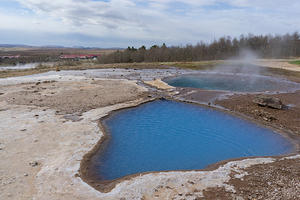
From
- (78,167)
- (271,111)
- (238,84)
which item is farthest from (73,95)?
→ (238,84)

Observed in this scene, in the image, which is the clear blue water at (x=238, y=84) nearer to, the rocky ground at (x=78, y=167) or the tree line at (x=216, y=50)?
the rocky ground at (x=78, y=167)

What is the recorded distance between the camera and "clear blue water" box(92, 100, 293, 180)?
7.42m

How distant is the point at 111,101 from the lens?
14.4 m

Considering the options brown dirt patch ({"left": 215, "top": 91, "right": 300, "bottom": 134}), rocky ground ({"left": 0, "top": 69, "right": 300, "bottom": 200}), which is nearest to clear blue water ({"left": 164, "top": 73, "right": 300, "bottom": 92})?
brown dirt patch ({"left": 215, "top": 91, "right": 300, "bottom": 134})

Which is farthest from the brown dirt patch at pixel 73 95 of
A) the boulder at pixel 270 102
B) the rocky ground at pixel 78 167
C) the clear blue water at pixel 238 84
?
the boulder at pixel 270 102

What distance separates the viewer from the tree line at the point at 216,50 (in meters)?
45.2

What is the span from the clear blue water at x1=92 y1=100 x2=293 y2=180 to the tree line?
33.5m

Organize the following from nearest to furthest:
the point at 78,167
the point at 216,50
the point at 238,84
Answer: the point at 78,167 < the point at 238,84 < the point at 216,50

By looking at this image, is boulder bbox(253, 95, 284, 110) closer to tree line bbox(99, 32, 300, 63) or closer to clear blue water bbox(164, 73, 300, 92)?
clear blue water bbox(164, 73, 300, 92)

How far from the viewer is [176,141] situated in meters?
9.34

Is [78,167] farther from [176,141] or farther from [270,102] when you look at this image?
[270,102]

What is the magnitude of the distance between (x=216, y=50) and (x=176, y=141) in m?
43.9

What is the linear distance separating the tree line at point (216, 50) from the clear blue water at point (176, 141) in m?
33.5

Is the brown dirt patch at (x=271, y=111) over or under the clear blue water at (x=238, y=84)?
under
